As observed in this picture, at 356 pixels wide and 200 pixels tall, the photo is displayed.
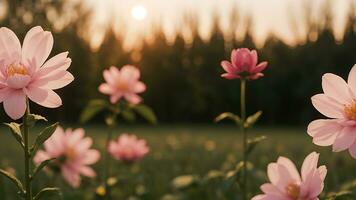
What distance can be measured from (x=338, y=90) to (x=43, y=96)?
28.7 inches

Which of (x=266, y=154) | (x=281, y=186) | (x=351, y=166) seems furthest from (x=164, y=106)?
(x=281, y=186)

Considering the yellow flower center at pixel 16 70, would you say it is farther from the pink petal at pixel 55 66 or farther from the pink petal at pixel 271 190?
the pink petal at pixel 271 190

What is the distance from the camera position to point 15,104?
4.74ft

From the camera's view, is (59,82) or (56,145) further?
(56,145)

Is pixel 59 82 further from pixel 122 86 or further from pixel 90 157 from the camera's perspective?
pixel 90 157

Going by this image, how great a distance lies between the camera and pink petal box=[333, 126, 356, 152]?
143cm

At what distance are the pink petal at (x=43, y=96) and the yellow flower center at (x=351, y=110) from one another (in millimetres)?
712

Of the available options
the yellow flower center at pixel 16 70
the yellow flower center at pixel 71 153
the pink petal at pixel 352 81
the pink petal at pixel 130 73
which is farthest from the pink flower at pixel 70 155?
the pink petal at pixel 352 81

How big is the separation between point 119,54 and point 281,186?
20.7 metres

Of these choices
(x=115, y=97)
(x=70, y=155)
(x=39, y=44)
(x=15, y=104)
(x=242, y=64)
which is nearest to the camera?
(x=15, y=104)

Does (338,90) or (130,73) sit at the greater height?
(338,90)

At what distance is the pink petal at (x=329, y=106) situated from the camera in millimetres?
1507

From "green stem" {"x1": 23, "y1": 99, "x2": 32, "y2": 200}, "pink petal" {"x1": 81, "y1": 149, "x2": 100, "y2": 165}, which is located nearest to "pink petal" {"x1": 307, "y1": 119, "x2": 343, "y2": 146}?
"green stem" {"x1": 23, "y1": 99, "x2": 32, "y2": 200}

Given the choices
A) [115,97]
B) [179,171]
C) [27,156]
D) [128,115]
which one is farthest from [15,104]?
[179,171]
